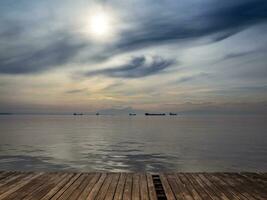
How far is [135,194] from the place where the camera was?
838 cm

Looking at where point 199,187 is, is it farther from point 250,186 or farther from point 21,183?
point 21,183

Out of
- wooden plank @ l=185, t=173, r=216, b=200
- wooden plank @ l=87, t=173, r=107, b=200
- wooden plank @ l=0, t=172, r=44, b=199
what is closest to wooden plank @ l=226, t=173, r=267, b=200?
wooden plank @ l=185, t=173, r=216, b=200

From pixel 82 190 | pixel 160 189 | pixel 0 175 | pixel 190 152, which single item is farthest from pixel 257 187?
pixel 190 152

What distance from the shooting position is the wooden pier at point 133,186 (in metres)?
8.25

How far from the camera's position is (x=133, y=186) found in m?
9.26

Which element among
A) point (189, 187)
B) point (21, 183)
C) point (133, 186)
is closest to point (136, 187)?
point (133, 186)

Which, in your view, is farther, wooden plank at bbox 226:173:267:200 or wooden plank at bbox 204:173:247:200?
wooden plank at bbox 226:173:267:200

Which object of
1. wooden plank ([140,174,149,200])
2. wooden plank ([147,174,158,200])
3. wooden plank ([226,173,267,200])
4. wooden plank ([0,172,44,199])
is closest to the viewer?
wooden plank ([147,174,158,200])

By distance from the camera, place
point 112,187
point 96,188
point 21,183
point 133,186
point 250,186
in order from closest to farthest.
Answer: point 96,188, point 112,187, point 133,186, point 250,186, point 21,183

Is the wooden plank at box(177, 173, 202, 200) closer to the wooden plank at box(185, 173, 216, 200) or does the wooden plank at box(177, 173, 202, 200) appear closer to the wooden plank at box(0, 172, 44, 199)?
the wooden plank at box(185, 173, 216, 200)

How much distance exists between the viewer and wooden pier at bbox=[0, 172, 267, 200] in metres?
8.25

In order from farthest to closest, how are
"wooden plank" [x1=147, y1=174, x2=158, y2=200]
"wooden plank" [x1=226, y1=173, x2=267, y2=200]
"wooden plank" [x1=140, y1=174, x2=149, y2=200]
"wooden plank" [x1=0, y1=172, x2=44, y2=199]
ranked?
"wooden plank" [x1=226, y1=173, x2=267, y2=200], "wooden plank" [x1=0, y1=172, x2=44, y2=199], "wooden plank" [x1=140, y1=174, x2=149, y2=200], "wooden plank" [x1=147, y1=174, x2=158, y2=200]

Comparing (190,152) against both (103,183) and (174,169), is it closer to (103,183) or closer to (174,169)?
A: (174,169)

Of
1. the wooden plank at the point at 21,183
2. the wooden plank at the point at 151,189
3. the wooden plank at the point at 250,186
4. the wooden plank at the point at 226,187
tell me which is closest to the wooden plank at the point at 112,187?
the wooden plank at the point at 151,189
